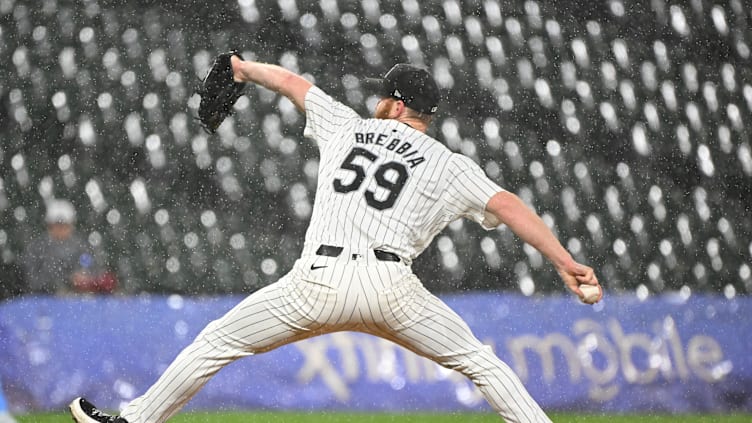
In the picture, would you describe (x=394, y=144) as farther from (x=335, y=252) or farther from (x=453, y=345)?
(x=453, y=345)

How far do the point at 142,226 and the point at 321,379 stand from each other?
7.88 ft

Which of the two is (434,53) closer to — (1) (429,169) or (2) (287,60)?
(2) (287,60)

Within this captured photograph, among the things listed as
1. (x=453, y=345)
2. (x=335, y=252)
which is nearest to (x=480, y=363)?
(x=453, y=345)

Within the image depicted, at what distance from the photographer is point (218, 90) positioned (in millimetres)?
3658

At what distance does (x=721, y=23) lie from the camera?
871 cm

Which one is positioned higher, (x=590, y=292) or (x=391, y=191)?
(x=391, y=191)

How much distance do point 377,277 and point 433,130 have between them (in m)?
4.98

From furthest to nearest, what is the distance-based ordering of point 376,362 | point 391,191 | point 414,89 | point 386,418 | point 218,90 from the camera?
point 376,362 < point 386,418 < point 218,90 < point 414,89 < point 391,191

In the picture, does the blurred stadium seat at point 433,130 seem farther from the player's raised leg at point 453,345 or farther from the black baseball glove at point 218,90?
the player's raised leg at point 453,345

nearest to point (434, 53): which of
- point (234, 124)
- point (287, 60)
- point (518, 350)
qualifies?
point (287, 60)

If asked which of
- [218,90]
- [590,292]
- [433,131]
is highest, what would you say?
[433,131]

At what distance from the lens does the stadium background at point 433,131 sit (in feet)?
25.3

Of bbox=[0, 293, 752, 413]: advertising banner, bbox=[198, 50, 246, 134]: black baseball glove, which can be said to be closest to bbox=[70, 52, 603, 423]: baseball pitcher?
bbox=[198, 50, 246, 134]: black baseball glove

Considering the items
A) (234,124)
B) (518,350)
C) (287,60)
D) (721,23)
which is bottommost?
(518,350)
